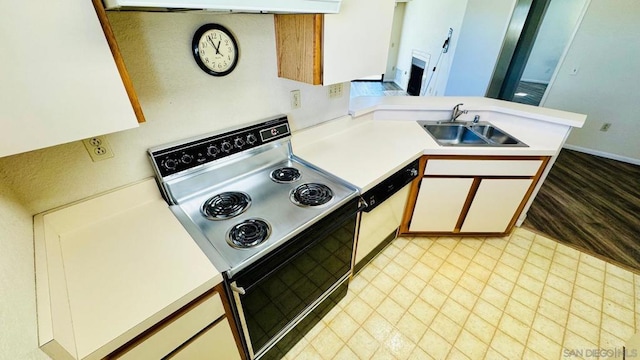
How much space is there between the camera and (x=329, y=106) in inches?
70.4

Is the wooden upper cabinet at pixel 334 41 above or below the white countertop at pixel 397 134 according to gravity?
above

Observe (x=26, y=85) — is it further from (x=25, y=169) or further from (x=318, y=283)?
(x=318, y=283)

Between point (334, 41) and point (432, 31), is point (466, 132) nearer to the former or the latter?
point (334, 41)

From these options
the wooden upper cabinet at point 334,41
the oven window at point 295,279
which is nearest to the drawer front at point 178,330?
the oven window at point 295,279

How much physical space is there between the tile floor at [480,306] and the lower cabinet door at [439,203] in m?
0.20

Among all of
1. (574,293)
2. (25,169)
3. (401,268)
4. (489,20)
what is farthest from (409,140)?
(489,20)

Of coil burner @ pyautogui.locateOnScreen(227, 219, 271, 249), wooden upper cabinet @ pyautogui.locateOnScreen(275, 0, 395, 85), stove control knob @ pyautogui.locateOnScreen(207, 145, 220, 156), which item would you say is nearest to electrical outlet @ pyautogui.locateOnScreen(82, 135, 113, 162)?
stove control knob @ pyautogui.locateOnScreen(207, 145, 220, 156)

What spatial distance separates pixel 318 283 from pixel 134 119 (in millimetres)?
1115

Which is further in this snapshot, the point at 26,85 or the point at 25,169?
the point at 25,169

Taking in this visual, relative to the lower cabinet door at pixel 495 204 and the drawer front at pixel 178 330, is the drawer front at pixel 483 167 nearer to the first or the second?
the lower cabinet door at pixel 495 204

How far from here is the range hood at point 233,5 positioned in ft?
2.09

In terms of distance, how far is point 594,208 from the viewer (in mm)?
2562

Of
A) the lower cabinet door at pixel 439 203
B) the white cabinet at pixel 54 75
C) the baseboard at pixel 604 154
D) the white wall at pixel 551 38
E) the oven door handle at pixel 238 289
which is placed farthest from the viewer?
the white wall at pixel 551 38

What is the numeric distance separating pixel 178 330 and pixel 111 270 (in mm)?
313
